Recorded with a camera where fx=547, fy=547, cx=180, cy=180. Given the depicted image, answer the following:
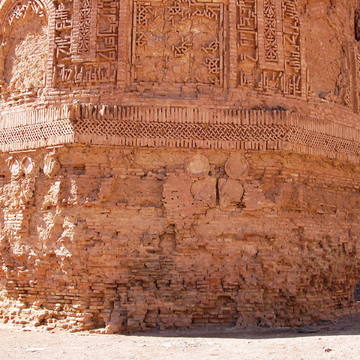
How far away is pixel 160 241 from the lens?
802cm

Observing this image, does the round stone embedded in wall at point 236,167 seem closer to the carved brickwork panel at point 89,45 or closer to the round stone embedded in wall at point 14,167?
the carved brickwork panel at point 89,45

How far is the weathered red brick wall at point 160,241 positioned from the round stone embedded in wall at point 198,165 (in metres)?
0.02

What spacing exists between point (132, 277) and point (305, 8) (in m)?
5.50

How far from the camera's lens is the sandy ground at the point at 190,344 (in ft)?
20.1

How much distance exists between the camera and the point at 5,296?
8633mm

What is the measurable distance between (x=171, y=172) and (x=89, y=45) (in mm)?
2467

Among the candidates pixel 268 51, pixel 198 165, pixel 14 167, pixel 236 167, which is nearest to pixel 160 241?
pixel 198 165

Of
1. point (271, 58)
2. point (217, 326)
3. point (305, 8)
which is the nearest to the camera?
point (217, 326)

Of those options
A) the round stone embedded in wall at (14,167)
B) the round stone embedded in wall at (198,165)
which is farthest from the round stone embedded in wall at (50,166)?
the round stone embedded in wall at (198,165)

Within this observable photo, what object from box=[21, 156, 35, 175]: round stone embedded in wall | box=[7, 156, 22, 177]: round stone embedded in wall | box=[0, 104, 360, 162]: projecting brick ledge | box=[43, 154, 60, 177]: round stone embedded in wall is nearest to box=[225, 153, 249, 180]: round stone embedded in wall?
box=[0, 104, 360, 162]: projecting brick ledge

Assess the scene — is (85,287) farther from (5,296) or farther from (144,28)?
(144,28)

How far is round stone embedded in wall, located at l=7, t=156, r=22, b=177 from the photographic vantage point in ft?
28.8

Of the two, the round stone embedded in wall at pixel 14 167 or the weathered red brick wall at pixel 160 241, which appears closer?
the weathered red brick wall at pixel 160 241

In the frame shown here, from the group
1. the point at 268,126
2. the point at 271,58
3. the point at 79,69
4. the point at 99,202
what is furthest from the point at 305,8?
the point at 99,202
